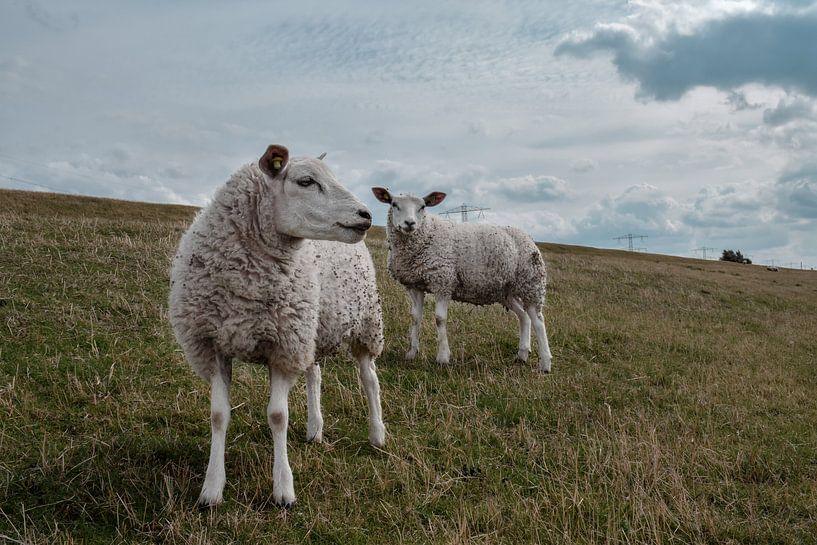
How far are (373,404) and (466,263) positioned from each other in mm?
4809

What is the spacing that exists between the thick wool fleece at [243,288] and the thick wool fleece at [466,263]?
5.45 meters

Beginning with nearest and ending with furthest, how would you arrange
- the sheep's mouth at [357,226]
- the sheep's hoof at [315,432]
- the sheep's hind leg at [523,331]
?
the sheep's mouth at [357,226], the sheep's hoof at [315,432], the sheep's hind leg at [523,331]

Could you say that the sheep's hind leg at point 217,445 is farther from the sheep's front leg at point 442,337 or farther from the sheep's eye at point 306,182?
the sheep's front leg at point 442,337

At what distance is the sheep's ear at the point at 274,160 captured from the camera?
5109mm

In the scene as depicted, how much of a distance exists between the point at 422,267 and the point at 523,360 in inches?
98.9

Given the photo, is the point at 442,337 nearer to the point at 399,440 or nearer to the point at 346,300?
the point at 399,440

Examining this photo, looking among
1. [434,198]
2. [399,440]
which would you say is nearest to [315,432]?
[399,440]

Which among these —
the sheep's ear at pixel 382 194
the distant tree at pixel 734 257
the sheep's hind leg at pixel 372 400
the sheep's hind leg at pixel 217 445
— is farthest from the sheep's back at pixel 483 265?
the distant tree at pixel 734 257

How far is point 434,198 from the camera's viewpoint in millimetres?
11164

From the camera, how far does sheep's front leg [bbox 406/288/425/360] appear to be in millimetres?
10508

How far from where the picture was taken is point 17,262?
11.6 meters

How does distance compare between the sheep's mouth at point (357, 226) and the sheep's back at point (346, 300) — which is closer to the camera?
the sheep's mouth at point (357, 226)

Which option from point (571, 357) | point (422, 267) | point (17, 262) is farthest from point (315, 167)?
point (17, 262)

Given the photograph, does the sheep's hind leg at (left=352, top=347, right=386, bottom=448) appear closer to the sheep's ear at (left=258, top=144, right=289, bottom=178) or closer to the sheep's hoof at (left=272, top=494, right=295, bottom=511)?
the sheep's hoof at (left=272, top=494, right=295, bottom=511)
